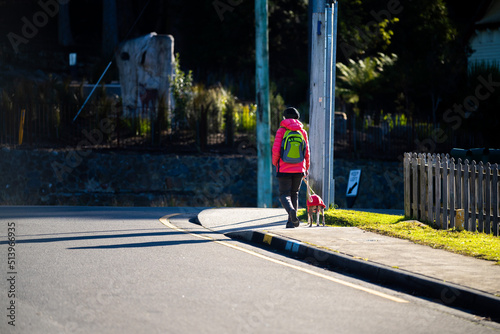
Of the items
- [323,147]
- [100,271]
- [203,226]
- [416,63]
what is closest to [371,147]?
[416,63]

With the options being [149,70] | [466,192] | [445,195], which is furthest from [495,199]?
[149,70]

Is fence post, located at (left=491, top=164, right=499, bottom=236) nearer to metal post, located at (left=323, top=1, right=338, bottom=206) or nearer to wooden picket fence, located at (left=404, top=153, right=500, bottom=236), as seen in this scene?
wooden picket fence, located at (left=404, top=153, right=500, bottom=236)

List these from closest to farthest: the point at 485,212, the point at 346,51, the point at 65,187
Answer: the point at 485,212 < the point at 65,187 < the point at 346,51

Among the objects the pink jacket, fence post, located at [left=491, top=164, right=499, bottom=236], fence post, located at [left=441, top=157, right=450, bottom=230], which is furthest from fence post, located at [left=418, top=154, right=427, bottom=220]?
the pink jacket

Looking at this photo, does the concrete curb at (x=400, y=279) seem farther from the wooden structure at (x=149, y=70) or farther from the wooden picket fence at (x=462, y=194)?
the wooden structure at (x=149, y=70)

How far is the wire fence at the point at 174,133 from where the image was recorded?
71.2ft

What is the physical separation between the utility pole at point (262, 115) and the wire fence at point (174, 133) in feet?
10.3

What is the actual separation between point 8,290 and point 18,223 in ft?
17.9

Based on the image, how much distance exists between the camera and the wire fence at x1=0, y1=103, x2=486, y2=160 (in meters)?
21.7

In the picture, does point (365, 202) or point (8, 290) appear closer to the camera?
point (8, 290)

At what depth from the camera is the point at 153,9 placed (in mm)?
38594

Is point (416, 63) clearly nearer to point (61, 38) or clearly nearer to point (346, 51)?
point (346, 51)

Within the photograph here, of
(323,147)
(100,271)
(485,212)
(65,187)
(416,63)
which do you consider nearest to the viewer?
(100,271)

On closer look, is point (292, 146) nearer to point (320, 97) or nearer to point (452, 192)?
point (320, 97)
